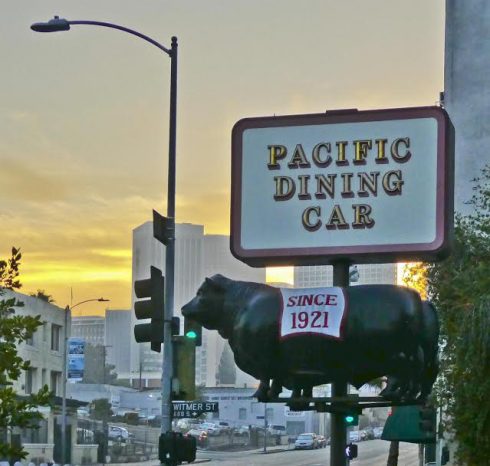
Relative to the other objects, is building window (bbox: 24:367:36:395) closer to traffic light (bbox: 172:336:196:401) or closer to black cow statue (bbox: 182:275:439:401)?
traffic light (bbox: 172:336:196:401)

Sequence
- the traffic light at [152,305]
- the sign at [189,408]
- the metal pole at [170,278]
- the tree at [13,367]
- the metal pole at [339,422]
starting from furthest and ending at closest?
1. the sign at [189,408]
2. the metal pole at [170,278]
3. the traffic light at [152,305]
4. the tree at [13,367]
5. the metal pole at [339,422]

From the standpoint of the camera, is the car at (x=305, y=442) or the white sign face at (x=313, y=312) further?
the car at (x=305, y=442)

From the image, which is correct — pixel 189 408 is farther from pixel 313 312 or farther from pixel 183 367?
pixel 313 312

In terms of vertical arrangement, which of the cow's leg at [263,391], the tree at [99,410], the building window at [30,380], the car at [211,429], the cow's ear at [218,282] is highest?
the cow's ear at [218,282]

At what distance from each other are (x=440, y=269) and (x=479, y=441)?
7.40 metres

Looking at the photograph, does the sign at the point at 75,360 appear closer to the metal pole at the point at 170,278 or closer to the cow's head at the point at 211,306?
the metal pole at the point at 170,278

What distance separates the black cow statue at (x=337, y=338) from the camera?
12.1 meters

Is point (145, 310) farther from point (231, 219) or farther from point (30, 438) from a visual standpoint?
point (30, 438)

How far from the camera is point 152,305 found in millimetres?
20609

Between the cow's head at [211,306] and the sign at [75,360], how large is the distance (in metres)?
70.2

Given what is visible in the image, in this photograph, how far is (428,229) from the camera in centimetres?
1227

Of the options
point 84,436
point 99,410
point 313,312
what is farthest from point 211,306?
point 99,410

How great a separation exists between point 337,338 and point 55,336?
269ft

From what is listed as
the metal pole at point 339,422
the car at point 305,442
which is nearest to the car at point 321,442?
the car at point 305,442
